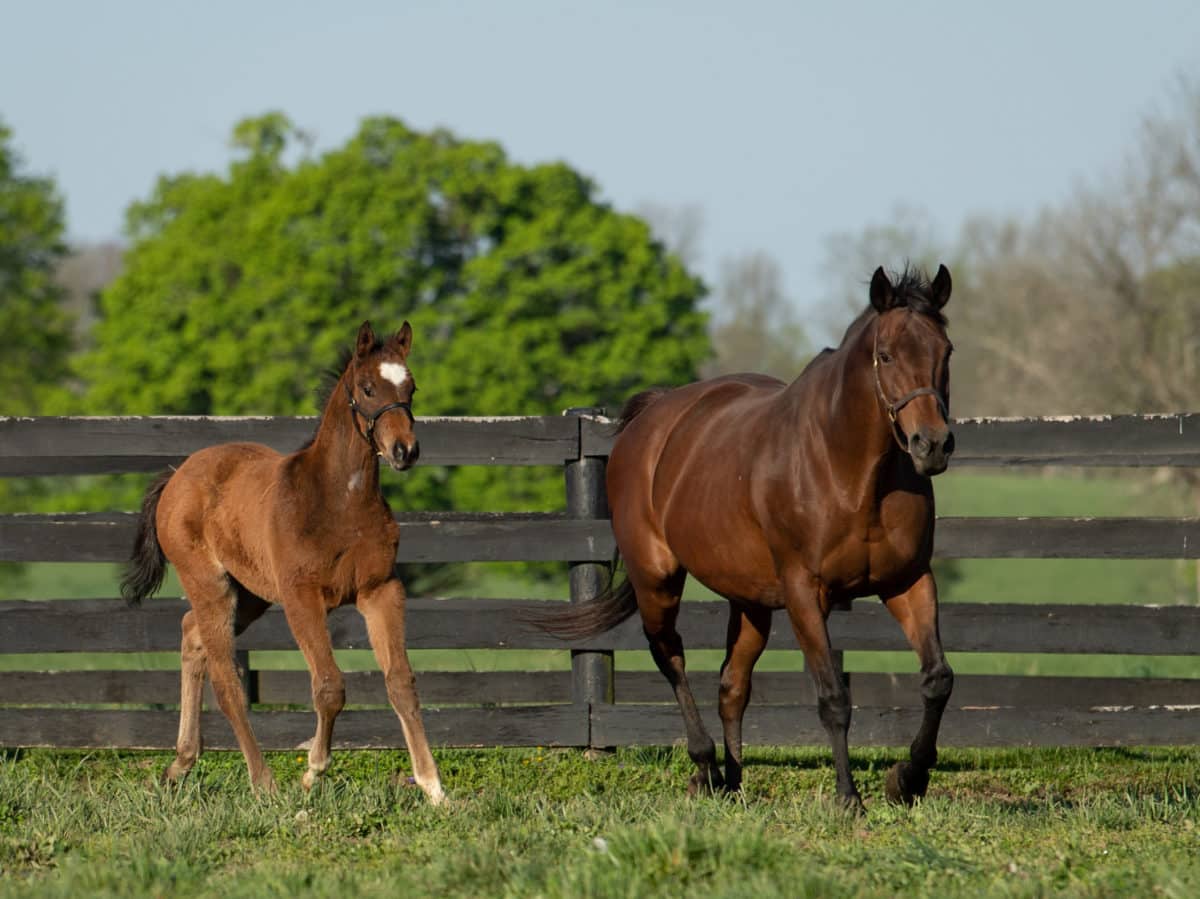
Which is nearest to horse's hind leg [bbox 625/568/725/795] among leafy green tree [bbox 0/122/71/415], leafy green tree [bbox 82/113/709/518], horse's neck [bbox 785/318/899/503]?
horse's neck [bbox 785/318/899/503]

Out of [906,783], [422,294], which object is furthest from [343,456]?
[422,294]

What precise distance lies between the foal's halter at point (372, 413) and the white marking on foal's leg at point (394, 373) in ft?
0.32

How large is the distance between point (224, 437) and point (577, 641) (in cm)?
218

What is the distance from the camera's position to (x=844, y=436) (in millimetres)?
6039

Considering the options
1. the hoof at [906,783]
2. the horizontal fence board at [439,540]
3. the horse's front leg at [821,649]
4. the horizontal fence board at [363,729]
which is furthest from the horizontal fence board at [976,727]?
the horse's front leg at [821,649]

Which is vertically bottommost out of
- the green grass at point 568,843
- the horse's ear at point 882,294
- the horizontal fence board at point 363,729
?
the horizontal fence board at point 363,729

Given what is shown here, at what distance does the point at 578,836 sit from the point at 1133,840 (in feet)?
6.23

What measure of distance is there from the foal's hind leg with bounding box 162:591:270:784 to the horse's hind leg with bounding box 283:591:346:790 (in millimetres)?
896

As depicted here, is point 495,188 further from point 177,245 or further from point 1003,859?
point 1003,859

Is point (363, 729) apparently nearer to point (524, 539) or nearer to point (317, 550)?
point (524, 539)

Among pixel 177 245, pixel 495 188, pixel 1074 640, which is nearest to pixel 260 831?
pixel 1074 640

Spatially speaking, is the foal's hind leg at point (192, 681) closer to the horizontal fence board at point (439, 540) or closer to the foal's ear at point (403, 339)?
→ the horizontal fence board at point (439, 540)

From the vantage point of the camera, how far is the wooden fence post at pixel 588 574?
7988 mm

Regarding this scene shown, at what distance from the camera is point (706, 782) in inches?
273
